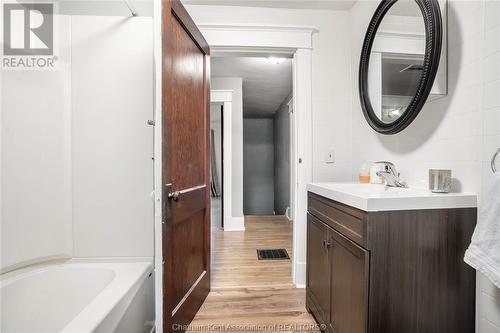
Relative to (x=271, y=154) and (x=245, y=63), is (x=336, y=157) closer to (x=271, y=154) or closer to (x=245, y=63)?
(x=245, y=63)

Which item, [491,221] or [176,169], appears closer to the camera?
[491,221]

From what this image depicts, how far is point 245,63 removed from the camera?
298cm

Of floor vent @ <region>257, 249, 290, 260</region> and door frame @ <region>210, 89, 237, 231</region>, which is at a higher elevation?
door frame @ <region>210, 89, 237, 231</region>

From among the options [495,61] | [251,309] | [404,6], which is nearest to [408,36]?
[404,6]

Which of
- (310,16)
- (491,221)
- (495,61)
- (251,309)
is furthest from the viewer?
(310,16)

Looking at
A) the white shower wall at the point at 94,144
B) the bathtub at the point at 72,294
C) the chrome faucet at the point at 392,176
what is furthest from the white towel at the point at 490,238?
the white shower wall at the point at 94,144

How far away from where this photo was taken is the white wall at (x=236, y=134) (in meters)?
3.53

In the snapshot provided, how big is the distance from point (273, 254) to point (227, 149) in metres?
1.65

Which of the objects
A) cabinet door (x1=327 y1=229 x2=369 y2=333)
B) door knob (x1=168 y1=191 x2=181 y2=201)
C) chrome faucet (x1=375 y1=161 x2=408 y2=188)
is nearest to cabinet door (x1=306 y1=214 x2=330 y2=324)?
cabinet door (x1=327 y1=229 x2=369 y2=333)

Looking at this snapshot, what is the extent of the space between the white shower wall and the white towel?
5.35 ft

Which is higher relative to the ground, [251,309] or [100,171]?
[100,171]

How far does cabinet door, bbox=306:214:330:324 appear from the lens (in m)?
1.30

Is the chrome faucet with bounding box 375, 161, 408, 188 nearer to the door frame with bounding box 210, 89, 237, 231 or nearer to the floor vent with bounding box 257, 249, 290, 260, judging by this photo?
the floor vent with bounding box 257, 249, 290, 260

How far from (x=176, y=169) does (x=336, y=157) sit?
4.40ft
